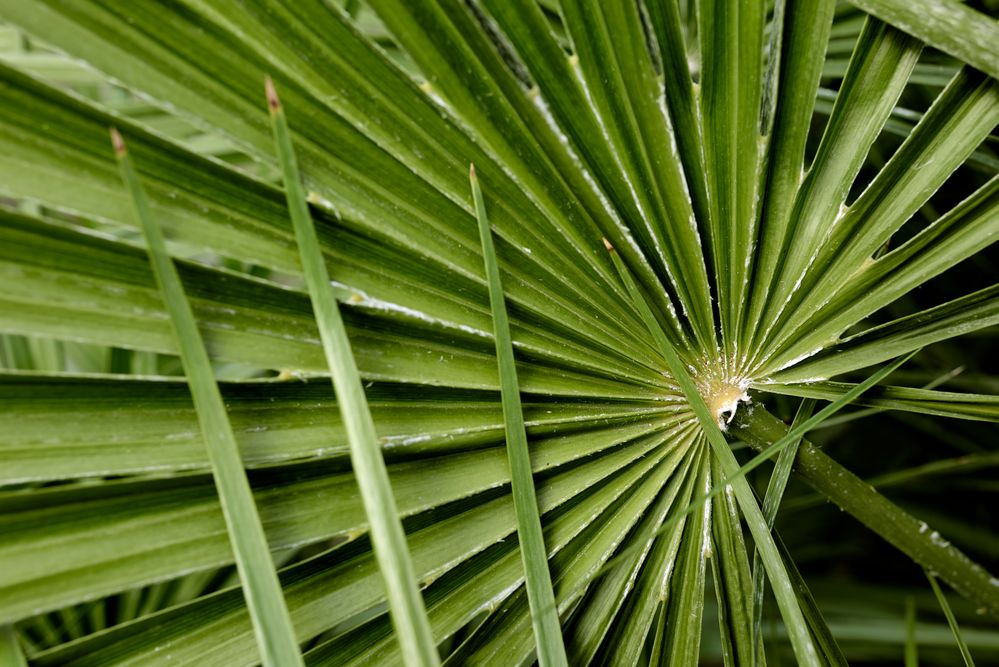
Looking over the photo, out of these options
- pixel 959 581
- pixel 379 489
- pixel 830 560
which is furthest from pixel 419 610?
pixel 830 560

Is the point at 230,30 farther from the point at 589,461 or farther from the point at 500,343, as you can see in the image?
the point at 589,461

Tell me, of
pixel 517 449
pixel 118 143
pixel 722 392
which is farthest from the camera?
pixel 722 392

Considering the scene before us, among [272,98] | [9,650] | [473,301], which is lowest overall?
[9,650]

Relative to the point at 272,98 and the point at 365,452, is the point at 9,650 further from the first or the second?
the point at 272,98

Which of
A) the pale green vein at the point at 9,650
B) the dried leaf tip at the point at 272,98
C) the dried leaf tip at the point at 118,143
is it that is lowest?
the pale green vein at the point at 9,650

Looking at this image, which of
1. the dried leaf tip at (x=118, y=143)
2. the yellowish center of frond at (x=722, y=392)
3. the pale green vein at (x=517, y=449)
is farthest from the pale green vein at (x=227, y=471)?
the yellowish center of frond at (x=722, y=392)

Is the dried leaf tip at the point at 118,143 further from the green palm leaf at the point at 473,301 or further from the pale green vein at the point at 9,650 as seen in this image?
the pale green vein at the point at 9,650

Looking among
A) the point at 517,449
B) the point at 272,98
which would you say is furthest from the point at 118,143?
the point at 517,449
